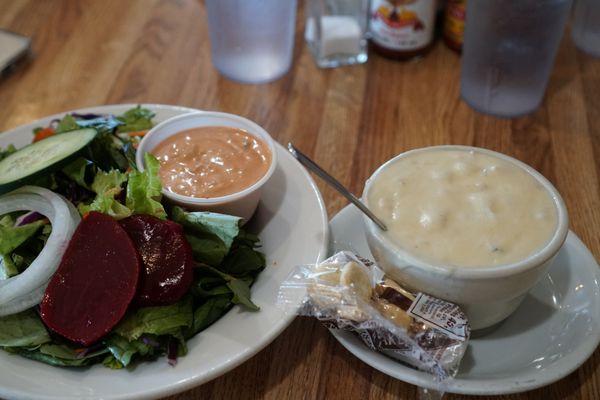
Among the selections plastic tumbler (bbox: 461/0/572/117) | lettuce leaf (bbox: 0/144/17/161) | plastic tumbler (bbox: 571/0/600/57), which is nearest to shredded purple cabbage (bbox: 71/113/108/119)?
lettuce leaf (bbox: 0/144/17/161)

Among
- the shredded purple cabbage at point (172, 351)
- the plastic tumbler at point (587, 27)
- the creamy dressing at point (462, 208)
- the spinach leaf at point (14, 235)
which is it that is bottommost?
the plastic tumbler at point (587, 27)

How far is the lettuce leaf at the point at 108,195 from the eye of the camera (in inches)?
39.5

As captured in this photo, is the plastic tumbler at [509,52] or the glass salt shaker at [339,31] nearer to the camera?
the plastic tumbler at [509,52]

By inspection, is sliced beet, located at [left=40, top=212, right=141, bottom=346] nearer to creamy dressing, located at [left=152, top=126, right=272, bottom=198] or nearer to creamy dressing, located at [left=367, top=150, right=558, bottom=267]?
creamy dressing, located at [left=152, top=126, right=272, bottom=198]

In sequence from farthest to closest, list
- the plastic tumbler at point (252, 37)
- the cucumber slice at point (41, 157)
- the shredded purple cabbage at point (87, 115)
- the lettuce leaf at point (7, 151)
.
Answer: the plastic tumbler at point (252, 37) < the shredded purple cabbage at point (87, 115) < the lettuce leaf at point (7, 151) < the cucumber slice at point (41, 157)

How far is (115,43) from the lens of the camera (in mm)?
1911

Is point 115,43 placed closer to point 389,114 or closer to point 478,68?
point 389,114

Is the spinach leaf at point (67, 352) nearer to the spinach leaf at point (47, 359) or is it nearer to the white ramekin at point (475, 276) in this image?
the spinach leaf at point (47, 359)

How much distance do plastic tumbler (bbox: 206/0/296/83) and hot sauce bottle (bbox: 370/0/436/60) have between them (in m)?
0.24

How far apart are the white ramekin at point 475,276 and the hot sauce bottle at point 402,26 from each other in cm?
86

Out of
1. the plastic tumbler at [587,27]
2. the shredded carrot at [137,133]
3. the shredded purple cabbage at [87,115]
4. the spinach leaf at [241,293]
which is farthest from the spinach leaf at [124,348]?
the plastic tumbler at [587,27]

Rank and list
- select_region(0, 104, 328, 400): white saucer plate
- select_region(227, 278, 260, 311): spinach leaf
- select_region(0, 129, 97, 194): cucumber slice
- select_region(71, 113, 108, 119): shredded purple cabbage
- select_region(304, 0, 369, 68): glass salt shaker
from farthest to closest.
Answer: select_region(304, 0, 369, 68): glass salt shaker
select_region(71, 113, 108, 119): shredded purple cabbage
select_region(0, 129, 97, 194): cucumber slice
select_region(227, 278, 260, 311): spinach leaf
select_region(0, 104, 328, 400): white saucer plate

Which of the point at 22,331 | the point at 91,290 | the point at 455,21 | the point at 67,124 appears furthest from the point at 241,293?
the point at 455,21

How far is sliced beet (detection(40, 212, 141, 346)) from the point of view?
915 millimetres
